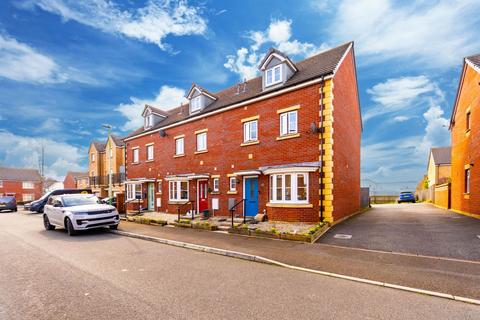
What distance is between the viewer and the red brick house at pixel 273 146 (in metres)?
12.7

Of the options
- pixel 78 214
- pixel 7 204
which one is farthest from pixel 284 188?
pixel 7 204

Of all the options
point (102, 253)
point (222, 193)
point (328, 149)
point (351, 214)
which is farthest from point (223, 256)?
point (351, 214)

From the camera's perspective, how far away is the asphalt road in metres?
4.27

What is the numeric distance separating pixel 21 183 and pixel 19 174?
2830 millimetres

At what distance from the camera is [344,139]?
51.2 ft

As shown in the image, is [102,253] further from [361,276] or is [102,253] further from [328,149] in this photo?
[328,149]

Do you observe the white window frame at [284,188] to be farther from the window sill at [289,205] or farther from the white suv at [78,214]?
the white suv at [78,214]

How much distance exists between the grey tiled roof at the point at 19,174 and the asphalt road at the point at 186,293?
69549 millimetres

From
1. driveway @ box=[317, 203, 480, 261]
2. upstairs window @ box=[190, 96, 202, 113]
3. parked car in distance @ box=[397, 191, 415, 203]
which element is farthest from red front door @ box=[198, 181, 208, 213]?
parked car in distance @ box=[397, 191, 415, 203]

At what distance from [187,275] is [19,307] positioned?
302 centimetres

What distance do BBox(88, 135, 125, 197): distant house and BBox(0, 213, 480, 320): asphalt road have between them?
2826cm

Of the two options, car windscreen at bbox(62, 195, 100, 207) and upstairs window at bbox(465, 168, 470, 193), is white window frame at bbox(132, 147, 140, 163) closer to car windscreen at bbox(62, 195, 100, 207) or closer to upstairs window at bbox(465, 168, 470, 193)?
car windscreen at bbox(62, 195, 100, 207)

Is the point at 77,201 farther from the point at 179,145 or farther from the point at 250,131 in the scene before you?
the point at 250,131

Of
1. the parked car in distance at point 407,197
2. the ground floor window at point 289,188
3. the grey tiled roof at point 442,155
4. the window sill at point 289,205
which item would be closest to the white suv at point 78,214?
the window sill at point 289,205
